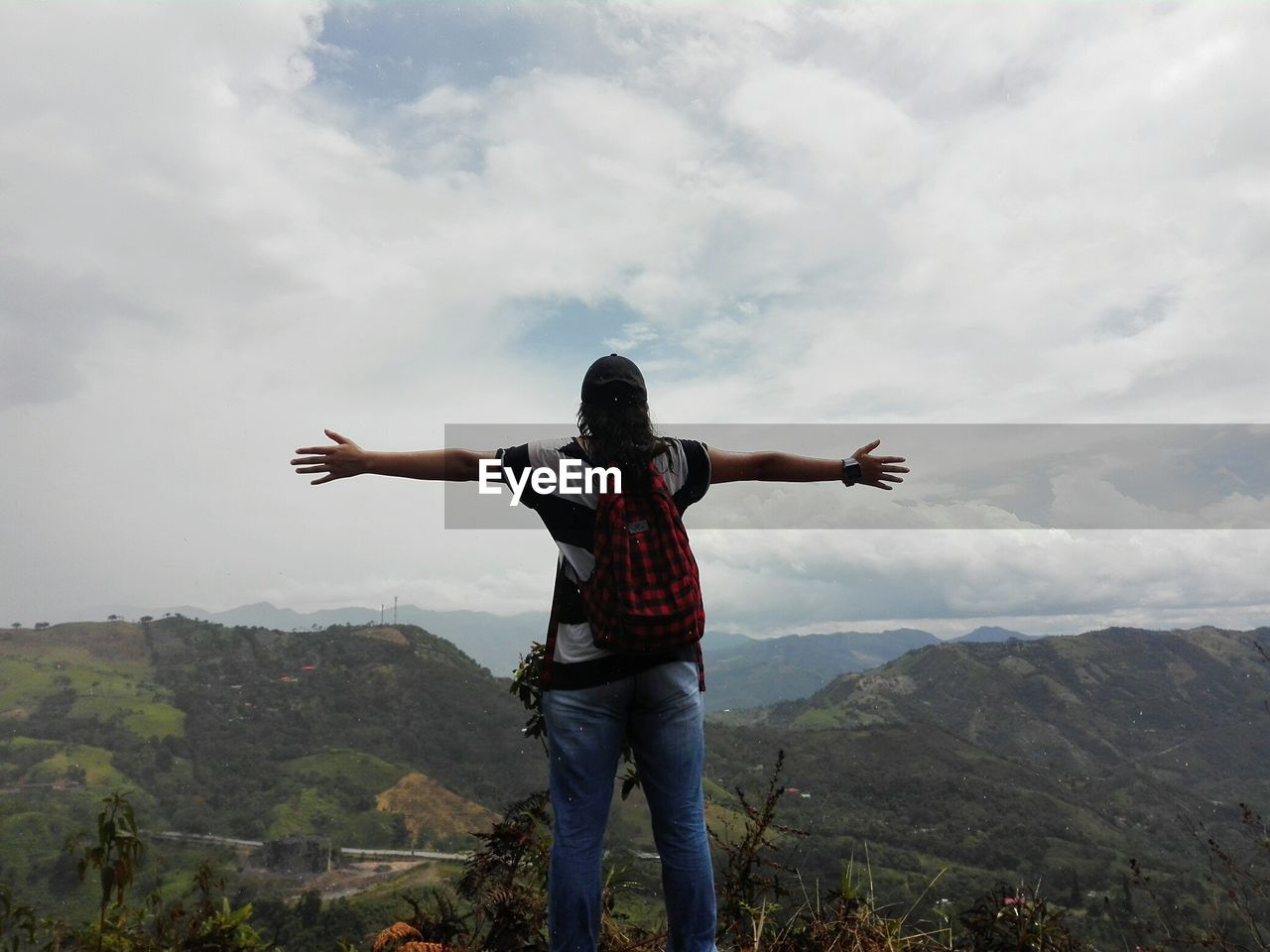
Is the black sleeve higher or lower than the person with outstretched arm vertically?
higher

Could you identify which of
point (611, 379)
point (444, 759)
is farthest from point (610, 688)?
point (444, 759)

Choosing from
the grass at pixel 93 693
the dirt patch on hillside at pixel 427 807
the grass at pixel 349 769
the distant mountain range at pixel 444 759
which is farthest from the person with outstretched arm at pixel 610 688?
the grass at pixel 93 693

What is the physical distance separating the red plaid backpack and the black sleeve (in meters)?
0.20

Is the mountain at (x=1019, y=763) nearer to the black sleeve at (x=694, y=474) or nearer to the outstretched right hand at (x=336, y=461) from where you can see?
the black sleeve at (x=694, y=474)

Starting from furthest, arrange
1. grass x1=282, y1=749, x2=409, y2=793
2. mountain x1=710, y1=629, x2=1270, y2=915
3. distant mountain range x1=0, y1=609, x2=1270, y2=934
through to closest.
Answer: grass x1=282, y1=749, x2=409, y2=793, distant mountain range x1=0, y1=609, x2=1270, y2=934, mountain x1=710, y1=629, x2=1270, y2=915

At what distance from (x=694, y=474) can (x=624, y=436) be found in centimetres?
34

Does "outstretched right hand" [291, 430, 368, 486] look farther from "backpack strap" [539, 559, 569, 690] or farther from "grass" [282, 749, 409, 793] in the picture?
"grass" [282, 749, 409, 793]

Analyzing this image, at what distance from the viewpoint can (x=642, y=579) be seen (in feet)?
8.09

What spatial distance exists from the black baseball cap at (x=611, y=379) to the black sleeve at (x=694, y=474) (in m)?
0.27

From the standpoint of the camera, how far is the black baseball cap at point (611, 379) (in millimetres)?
2705

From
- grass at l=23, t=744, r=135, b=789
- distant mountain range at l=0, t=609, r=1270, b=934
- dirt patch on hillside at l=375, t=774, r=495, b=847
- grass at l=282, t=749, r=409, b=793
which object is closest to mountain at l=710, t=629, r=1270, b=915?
distant mountain range at l=0, t=609, r=1270, b=934

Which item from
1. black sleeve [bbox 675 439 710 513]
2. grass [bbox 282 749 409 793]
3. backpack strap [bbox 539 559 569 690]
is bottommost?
grass [bbox 282 749 409 793]

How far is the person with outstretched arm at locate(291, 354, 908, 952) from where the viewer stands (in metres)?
2.47

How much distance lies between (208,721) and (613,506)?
432 feet
